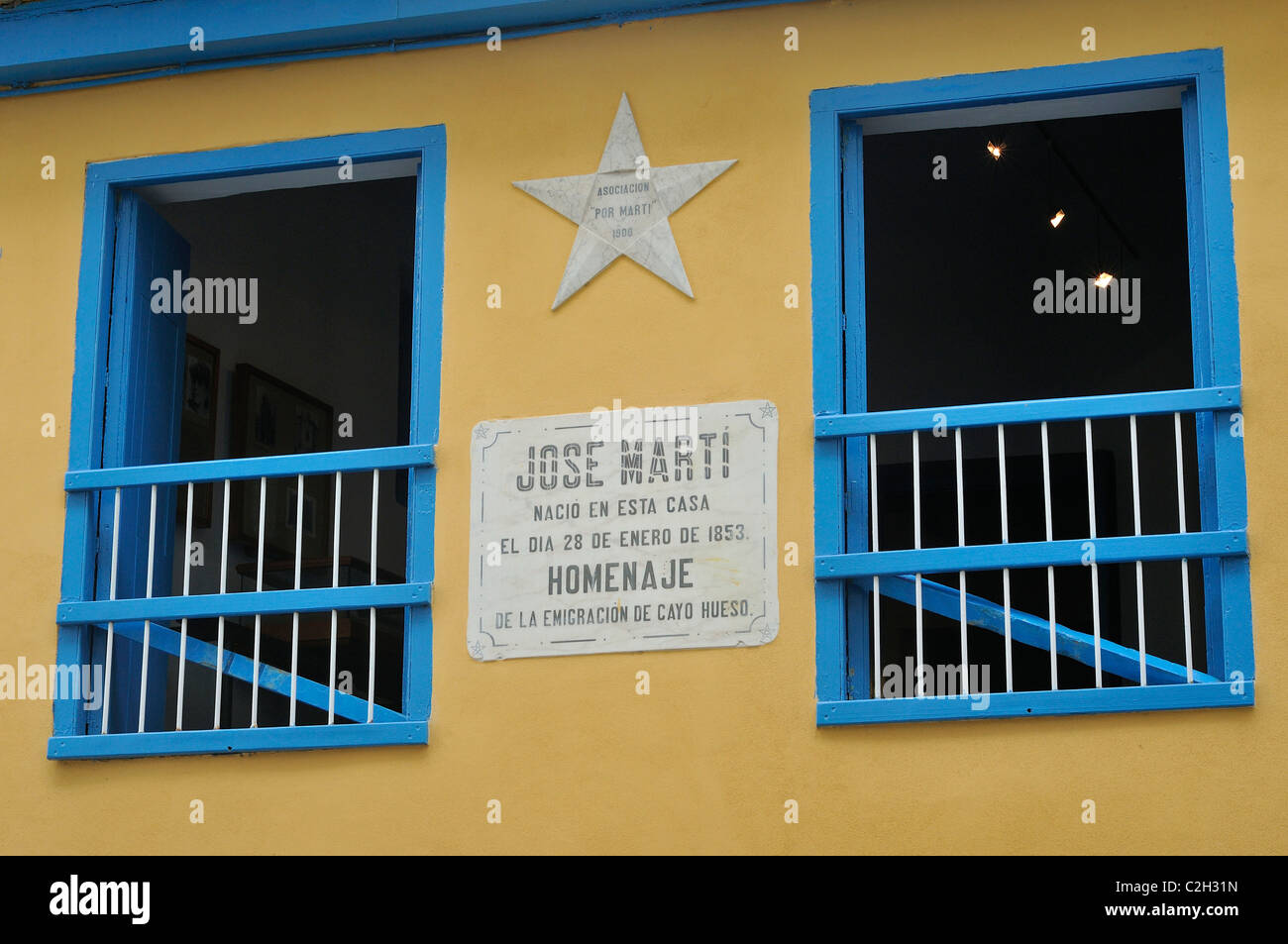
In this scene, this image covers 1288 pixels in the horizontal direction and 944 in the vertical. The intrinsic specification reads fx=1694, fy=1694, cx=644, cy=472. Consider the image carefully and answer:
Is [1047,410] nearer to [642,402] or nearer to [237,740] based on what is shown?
[642,402]

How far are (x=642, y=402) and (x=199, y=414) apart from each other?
11.6 feet

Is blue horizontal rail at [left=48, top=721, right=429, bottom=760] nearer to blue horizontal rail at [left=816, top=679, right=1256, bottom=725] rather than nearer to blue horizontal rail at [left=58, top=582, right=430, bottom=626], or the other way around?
blue horizontal rail at [left=58, top=582, right=430, bottom=626]

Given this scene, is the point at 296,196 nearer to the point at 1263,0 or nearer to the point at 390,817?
the point at 390,817

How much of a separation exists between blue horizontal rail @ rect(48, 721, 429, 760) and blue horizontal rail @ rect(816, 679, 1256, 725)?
1.55m

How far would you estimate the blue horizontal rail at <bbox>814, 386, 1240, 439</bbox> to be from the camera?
579cm

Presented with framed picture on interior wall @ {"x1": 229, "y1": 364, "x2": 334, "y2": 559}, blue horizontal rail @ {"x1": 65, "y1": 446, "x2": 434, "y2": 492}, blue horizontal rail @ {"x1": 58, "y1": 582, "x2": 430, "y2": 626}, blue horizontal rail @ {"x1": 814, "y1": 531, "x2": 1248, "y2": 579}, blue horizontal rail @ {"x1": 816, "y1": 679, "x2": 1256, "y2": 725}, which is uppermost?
framed picture on interior wall @ {"x1": 229, "y1": 364, "x2": 334, "y2": 559}

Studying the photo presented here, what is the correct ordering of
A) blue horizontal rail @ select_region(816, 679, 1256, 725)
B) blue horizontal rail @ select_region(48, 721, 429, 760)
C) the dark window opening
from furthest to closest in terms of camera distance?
the dark window opening → blue horizontal rail @ select_region(48, 721, 429, 760) → blue horizontal rail @ select_region(816, 679, 1256, 725)

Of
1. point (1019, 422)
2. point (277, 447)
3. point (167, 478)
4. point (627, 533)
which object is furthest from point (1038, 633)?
point (277, 447)

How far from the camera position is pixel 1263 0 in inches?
243

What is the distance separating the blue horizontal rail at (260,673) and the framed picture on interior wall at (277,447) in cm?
237

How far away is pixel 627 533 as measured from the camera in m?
6.15

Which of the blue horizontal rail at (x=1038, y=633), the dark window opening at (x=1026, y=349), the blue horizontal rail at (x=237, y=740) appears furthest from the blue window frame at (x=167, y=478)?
the dark window opening at (x=1026, y=349)

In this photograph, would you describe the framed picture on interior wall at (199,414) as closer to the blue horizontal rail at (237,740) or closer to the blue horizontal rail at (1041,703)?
the blue horizontal rail at (237,740)

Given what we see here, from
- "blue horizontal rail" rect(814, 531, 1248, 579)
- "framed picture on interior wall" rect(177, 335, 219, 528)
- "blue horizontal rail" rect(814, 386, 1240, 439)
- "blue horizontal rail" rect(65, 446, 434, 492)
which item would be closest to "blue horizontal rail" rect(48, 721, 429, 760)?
"blue horizontal rail" rect(65, 446, 434, 492)
